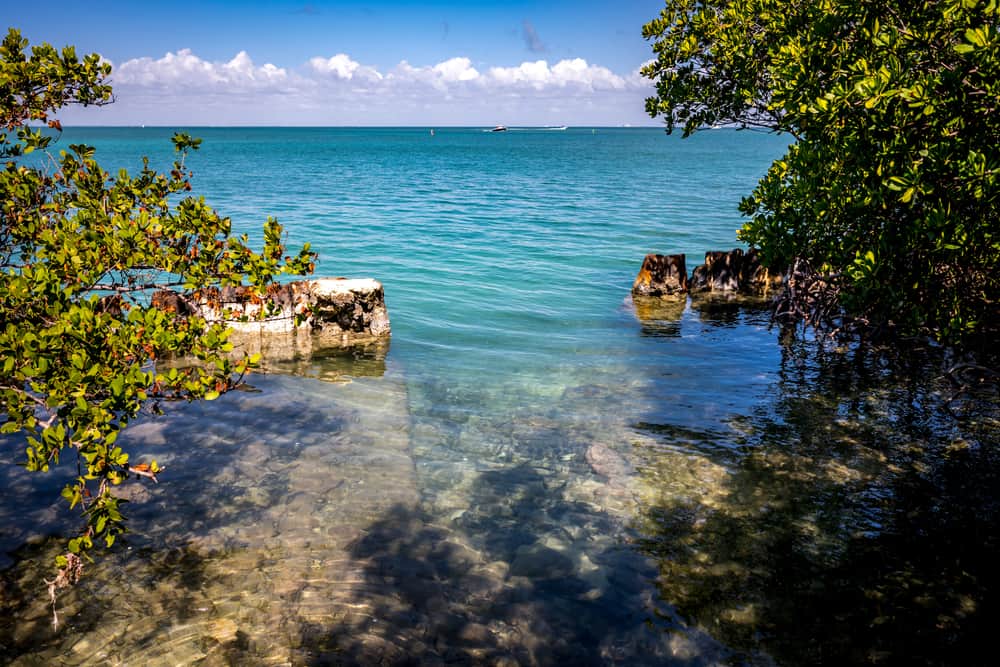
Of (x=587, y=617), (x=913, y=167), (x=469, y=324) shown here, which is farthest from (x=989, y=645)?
(x=469, y=324)

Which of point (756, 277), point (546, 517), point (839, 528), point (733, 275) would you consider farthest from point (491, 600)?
point (756, 277)

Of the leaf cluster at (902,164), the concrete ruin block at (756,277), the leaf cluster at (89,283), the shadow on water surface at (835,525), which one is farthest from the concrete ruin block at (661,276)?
the leaf cluster at (89,283)

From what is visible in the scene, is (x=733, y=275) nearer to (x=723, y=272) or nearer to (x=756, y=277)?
(x=723, y=272)

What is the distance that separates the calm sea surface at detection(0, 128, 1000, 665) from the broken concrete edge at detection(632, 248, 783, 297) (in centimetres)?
504

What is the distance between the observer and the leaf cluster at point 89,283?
16.4 ft

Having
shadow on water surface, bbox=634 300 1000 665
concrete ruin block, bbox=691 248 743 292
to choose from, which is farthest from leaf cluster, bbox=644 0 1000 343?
concrete ruin block, bbox=691 248 743 292

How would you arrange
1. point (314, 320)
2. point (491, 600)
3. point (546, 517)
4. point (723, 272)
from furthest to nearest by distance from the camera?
point (723, 272) < point (314, 320) < point (546, 517) < point (491, 600)

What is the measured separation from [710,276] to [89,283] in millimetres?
20266

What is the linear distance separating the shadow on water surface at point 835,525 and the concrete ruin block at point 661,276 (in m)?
9.25

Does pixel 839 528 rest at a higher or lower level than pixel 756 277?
lower

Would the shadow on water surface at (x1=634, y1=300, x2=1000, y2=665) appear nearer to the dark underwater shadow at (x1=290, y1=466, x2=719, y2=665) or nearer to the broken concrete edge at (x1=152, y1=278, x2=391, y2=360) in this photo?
the dark underwater shadow at (x1=290, y1=466, x2=719, y2=665)

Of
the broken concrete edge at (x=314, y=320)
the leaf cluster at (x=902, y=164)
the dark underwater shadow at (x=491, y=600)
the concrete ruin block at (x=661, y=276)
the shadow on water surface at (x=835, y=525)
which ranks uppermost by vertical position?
Answer: the leaf cluster at (x=902, y=164)

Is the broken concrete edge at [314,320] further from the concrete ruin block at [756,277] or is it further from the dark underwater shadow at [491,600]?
the concrete ruin block at [756,277]

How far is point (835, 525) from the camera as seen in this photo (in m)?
8.27
